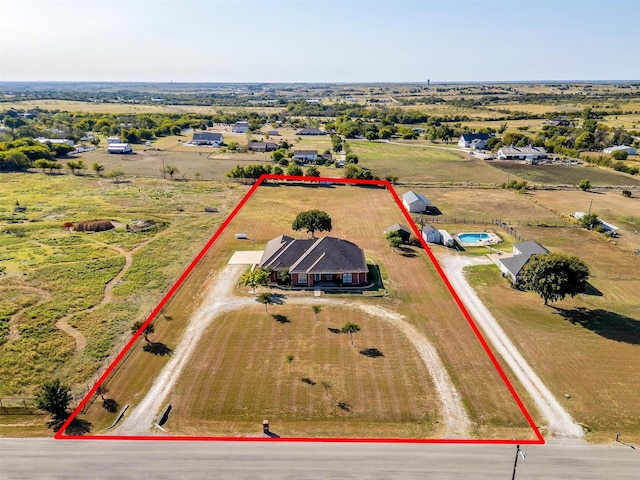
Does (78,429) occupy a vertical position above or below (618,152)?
below

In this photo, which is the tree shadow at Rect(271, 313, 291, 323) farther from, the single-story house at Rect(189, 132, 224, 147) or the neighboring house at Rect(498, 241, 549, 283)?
the single-story house at Rect(189, 132, 224, 147)

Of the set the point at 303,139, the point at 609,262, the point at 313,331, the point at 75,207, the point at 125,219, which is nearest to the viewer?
the point at 313,331

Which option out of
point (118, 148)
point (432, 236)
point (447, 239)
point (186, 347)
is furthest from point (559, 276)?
point (118, 148)

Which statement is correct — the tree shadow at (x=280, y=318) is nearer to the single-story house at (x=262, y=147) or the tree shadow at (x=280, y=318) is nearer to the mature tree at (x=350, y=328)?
the mature tree at (x=350, y=328)

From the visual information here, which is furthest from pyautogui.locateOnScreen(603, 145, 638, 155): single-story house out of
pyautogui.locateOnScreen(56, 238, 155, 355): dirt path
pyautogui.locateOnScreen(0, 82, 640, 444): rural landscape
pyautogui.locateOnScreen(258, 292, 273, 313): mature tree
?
pyautogui.locateOnScreen(56, 238, 155, 355): dirt path

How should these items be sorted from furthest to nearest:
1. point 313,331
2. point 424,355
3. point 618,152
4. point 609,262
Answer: point 618,152 → point 609,262 → point 313,331 → point 424,355

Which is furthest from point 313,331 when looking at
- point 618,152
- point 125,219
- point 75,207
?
point 618,152

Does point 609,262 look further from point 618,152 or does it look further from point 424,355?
point 618,152
